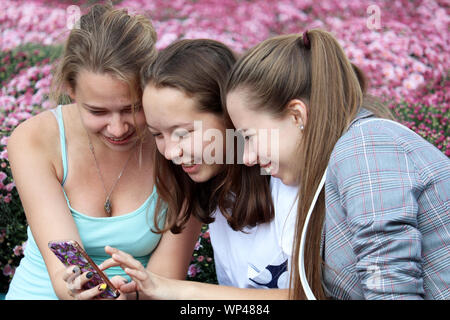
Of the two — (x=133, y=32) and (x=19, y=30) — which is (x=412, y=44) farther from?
(x=19, y=30)

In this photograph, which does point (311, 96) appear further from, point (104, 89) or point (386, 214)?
point (104, 89)

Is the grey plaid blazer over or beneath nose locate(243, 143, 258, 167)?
beneath

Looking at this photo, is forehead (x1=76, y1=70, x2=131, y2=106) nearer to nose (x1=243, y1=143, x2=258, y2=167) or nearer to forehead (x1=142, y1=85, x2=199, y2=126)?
forehead (x1=142, y1=85, x2=199, y2=126)

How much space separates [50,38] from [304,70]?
399 centimetres

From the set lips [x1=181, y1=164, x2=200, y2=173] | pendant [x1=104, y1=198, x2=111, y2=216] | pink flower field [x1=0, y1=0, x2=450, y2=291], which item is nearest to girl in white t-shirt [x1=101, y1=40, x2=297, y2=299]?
lips [x1=181, y1=164, x2=200, y2=173]

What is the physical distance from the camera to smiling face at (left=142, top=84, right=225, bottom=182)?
210 cm

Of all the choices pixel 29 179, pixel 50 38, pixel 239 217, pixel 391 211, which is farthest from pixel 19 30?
pixel 391 211

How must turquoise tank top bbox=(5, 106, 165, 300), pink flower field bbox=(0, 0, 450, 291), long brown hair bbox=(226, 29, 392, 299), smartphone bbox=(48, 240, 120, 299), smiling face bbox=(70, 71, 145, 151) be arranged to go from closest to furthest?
long brown hair bbox=(226, 29, 392, 299) → smartphone bbox=(48, 240, 120, 299) → smiling face bbox=(70, 71, 145, 151) → turquoise tank top bbox=(5, 106, 165, 300) → pink flower field bbox=(0, 0, 450, 291)

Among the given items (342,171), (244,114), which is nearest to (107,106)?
(244,114)

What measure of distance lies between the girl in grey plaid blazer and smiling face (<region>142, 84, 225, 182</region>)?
0.14 m

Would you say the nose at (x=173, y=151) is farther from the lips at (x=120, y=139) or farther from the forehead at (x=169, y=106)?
the lips at (x=120, y=139)

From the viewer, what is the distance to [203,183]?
2.46 m

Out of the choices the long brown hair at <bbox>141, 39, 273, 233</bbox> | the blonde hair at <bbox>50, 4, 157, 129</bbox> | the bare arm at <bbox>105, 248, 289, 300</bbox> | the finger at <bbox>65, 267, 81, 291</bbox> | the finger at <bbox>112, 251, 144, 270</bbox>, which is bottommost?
the bare arm at <bbox>105, 248, 289, 300</bbox>

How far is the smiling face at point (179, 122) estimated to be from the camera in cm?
210
